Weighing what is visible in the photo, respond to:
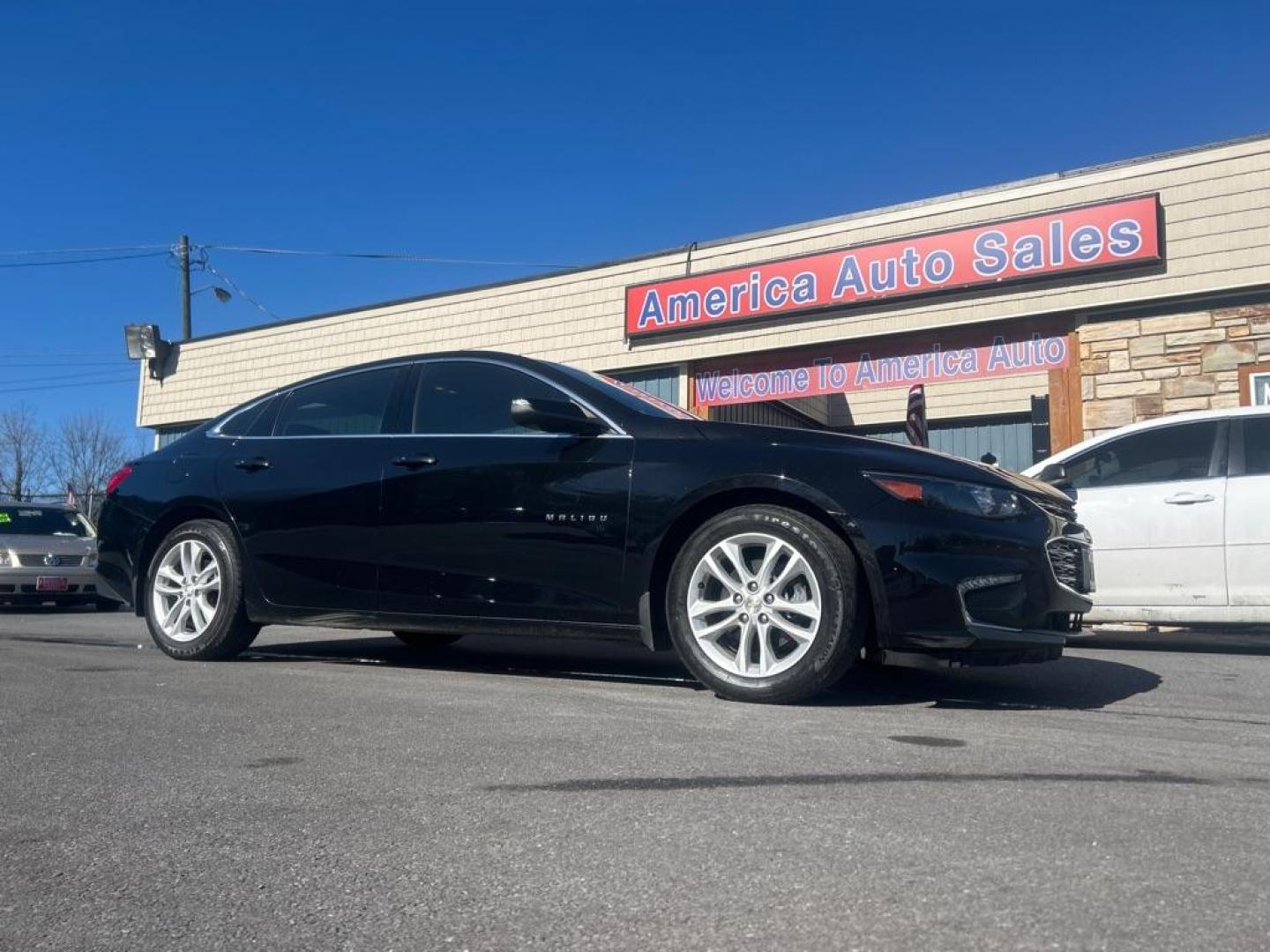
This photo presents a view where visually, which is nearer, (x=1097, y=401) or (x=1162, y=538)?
(x=1162, y=538)

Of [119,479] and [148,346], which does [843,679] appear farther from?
[148,346]

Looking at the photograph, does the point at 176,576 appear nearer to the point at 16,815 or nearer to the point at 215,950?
the point at 16,815

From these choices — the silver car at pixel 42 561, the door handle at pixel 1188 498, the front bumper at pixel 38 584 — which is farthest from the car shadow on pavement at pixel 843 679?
the front bumper at pixel 38 584

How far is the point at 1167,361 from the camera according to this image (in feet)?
36.6

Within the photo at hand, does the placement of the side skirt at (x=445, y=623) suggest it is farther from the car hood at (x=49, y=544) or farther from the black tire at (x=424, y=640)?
the car hood at (x=49, y=544)

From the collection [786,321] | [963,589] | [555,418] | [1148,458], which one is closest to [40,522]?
[786,321]

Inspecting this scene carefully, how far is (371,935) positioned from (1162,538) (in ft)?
19.3

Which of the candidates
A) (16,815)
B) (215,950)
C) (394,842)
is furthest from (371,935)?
(16,815)

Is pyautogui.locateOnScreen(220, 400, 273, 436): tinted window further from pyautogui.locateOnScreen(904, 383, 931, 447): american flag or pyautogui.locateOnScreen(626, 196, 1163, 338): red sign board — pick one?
pyautogui.locateOnScreen(626, 196, 1163, 338): red sign board

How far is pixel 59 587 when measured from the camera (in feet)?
40.4

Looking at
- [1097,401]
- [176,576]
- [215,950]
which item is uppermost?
[1097,401]

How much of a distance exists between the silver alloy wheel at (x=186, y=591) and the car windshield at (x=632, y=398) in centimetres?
209

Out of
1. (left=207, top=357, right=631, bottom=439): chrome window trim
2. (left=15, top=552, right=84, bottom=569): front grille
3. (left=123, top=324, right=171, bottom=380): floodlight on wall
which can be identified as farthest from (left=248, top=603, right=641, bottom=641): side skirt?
(left=123, top=324, right=171, bottom=380): floodlight on wall

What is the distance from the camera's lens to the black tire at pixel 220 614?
18.2 ft
